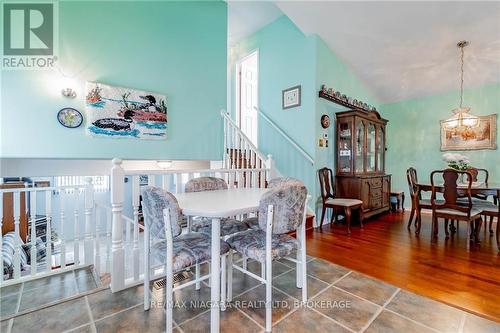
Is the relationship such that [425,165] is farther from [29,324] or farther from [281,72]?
[29,324]

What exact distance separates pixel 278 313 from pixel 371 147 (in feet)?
12.2

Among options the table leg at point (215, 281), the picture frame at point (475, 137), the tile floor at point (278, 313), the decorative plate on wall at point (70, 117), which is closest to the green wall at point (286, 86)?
the tile floor at point (278, 313)

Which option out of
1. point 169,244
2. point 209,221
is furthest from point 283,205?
point 209,221

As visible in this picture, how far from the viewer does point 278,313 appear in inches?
66.3

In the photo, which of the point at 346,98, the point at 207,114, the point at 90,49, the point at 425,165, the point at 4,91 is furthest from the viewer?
the point at 425,165

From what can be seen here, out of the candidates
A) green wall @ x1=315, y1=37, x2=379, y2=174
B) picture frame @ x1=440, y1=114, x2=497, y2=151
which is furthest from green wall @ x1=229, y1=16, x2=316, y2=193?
picture frame @ x1=440, y1=114, x2=497, y2=151

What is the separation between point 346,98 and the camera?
438cm

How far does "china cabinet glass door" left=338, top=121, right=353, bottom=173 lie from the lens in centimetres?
407

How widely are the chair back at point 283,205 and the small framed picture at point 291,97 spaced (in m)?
2.92

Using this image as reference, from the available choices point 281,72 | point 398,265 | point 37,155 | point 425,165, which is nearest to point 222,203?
point 398,265

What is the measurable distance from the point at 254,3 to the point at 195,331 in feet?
15.9

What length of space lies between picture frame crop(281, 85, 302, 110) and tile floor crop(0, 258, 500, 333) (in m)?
3.02

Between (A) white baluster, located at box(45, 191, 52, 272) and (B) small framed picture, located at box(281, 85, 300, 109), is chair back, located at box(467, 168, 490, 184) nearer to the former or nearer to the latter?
(B) small framed picture, located at box(281, 85, 300, 109)

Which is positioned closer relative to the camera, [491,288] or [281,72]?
[491,288]
